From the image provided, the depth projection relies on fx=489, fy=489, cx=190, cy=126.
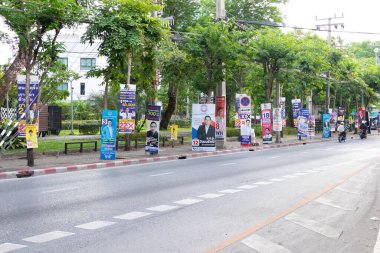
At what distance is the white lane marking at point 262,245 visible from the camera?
6734mm

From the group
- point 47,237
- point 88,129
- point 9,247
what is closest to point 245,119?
point 88,129

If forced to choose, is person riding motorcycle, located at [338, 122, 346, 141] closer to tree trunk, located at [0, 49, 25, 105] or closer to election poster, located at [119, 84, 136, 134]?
election poster, located at [119, 84, 136, 134]

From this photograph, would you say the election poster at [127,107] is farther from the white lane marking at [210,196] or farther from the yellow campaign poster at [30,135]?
the white lane marking at [210,196]

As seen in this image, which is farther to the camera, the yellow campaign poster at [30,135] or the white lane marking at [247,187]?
the yellow campaign poster at [30,135]

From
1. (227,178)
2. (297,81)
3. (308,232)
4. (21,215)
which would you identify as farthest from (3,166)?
(297,81)

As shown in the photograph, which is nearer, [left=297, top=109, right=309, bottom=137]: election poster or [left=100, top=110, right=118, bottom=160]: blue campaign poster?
[left=100, top=110, right=118, bottom=160]: blue campaign poster

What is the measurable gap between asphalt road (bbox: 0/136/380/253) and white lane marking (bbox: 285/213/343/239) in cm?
2

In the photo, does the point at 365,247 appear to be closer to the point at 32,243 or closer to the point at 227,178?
the point at 32,243

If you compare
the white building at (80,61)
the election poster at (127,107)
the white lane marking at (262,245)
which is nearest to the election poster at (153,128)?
the election poster at (127,107)

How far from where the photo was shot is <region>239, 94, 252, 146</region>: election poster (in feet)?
105

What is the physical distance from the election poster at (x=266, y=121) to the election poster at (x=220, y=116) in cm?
595

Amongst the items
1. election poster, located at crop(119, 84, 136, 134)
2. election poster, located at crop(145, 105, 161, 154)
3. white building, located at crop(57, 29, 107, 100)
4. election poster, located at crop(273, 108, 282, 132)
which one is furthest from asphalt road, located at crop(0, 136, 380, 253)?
white building, located at crop(57, 29, 107, 100)

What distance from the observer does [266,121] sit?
35.9 meters

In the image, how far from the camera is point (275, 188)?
1305 cm
